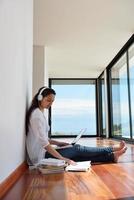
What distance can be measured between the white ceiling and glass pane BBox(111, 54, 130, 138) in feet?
1.18

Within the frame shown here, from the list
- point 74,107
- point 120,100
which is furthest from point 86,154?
point 74,107

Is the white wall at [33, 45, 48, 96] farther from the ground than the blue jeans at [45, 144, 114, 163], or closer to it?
farther from the ground

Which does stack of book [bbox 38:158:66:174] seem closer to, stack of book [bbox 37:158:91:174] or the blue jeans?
stack of book [bbox 37:158:91:174]

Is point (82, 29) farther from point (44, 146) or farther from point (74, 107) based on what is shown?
point (74, 107)

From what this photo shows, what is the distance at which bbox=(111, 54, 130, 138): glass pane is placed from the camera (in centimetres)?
596

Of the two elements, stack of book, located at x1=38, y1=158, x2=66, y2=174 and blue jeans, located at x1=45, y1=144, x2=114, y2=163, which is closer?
stack of book, located at x1=38, y1=158, x2=66, y2=174

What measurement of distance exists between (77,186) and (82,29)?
353 cm

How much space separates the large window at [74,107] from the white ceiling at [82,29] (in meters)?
2.17

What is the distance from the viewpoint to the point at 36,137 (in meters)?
2.29

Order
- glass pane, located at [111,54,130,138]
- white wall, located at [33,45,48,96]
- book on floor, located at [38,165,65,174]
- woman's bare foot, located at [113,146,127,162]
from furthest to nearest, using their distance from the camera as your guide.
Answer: glass pane, located at [111,54,130,138] → white wall, located at [33,45,48,96] → woman's bare foot, located at [113,146,127,162] → book on floor, located at [38,165,65,174]

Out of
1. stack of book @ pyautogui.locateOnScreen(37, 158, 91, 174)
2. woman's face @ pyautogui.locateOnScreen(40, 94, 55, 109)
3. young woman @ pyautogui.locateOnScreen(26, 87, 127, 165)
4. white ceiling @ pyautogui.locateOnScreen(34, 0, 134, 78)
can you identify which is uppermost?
white ceiling @ pyautogui.locateOnScreen(34, 0, 134, 78)


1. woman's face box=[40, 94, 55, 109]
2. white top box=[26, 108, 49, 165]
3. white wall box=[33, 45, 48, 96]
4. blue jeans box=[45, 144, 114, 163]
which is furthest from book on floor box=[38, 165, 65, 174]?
white wall box=[33, 45, 48, 96]

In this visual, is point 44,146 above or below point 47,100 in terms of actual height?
below

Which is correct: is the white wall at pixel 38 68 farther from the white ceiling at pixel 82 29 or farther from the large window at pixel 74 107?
the large window at pixel 74 107
